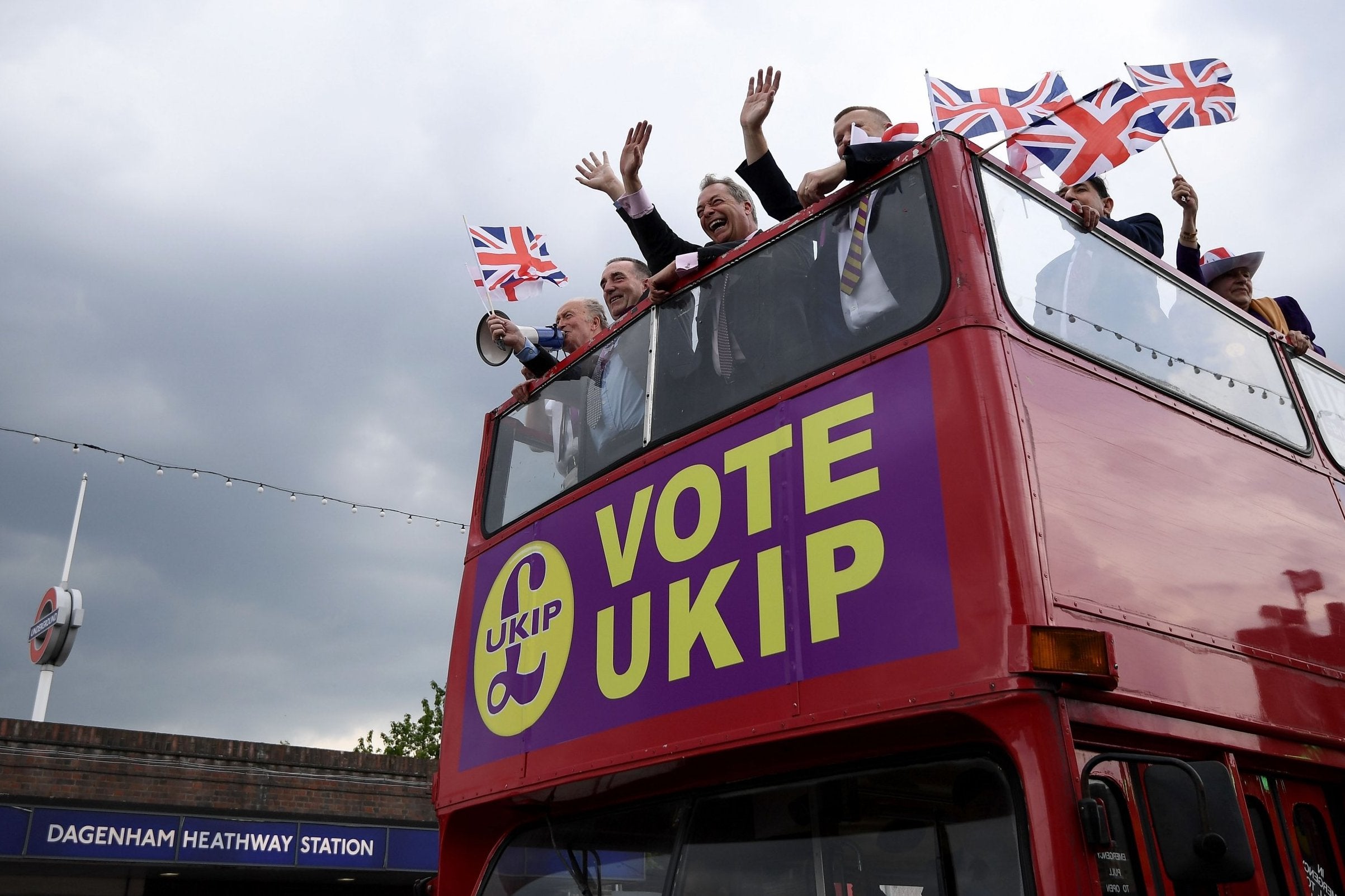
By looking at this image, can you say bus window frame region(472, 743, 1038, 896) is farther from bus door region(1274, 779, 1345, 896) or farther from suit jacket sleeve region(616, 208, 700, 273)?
suit jacket sleeve region(616, 208, 700, 273)

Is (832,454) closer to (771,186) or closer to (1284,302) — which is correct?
(771,186)

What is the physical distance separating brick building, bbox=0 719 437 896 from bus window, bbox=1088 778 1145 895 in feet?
37.8

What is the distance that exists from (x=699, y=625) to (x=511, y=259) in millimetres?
3713

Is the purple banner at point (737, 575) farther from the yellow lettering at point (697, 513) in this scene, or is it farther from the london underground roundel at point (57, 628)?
the london underground roundel at point (57, 628)

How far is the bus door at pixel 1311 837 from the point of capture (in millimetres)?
3031

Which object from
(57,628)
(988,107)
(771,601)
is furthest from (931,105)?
(57,628)

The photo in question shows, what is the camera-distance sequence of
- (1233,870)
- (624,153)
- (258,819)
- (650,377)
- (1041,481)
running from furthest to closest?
(258,819)
(624,153)
(650,377)
(1041,481)
(1233,870)

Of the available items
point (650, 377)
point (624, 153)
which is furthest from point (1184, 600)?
Result: point (624, 153)

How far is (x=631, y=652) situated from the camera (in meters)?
3.60

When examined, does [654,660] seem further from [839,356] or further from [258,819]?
[258,819]

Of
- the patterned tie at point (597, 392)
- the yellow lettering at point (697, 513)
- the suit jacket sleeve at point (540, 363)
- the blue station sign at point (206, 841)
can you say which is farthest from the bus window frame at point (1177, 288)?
the blue station sign at point (206, 841)

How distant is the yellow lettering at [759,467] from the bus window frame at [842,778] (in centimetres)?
73

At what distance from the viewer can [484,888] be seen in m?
4.13

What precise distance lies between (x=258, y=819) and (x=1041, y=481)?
11.8 metres
